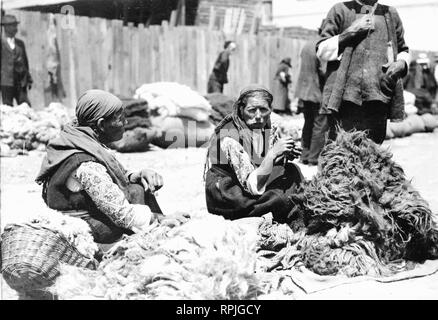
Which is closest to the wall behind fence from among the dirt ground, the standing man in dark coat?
the dirt ground

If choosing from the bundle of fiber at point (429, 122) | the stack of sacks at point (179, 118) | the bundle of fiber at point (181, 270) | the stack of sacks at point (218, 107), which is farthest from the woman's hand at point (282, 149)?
the bundle of fiber at point (429, 122)

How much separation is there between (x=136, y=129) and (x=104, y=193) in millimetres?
6766

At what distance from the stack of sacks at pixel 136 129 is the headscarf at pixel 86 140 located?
20.3 ft

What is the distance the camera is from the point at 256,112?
3.92 metres

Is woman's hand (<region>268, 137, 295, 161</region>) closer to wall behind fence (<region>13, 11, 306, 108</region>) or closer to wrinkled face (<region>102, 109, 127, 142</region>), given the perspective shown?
wrinkled face (<region>102, 109, 127, 142</region>)

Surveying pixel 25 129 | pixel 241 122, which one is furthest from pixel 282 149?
pixel 25 129

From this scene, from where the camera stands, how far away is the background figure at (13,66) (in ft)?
35.4

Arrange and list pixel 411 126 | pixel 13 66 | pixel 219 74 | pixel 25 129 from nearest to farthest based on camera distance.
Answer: pixel 25 129, pixel 13 66, pixel 411 126, pixel 219 74

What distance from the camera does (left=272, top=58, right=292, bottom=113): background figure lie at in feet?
52.5

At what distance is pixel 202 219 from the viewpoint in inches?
131

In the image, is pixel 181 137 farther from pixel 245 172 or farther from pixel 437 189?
pixel 245 172

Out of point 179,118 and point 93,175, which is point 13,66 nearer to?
point 179,118

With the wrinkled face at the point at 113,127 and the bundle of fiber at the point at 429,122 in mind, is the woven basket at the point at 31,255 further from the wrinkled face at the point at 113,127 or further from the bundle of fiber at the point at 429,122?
the bundle of fiber at the point at 429,122

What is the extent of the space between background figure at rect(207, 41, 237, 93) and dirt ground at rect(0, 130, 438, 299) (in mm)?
4263
